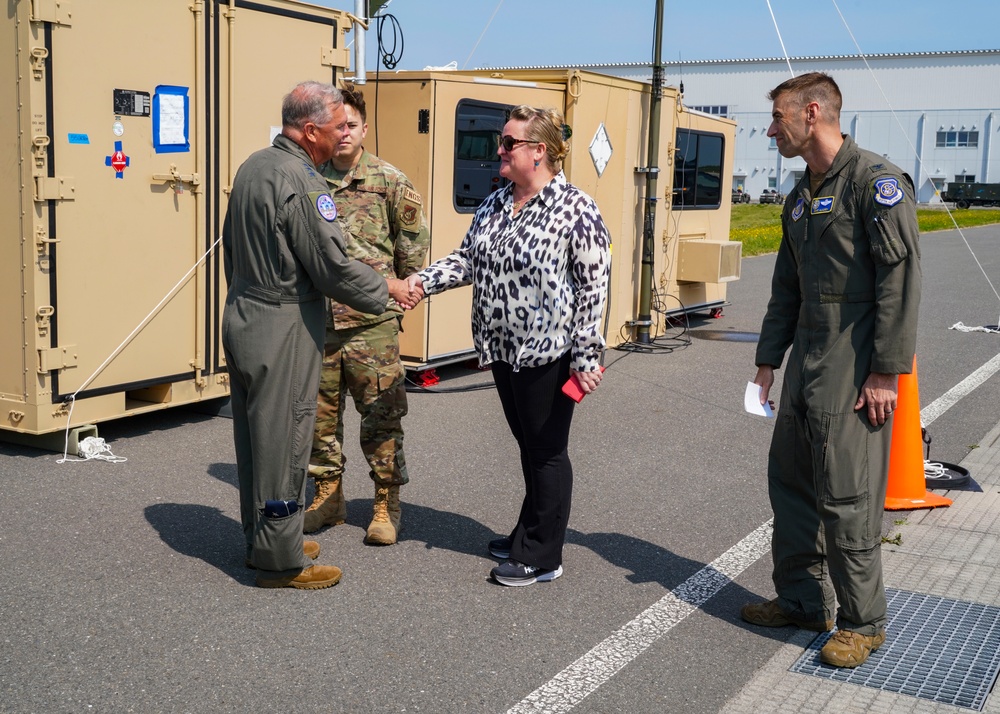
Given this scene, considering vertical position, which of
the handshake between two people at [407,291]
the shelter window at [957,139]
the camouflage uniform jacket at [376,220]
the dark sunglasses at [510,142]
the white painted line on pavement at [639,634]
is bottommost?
the white painted line on pavement at [639,634]

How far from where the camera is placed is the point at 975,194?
61.4 m

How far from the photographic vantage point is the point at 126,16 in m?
6.42

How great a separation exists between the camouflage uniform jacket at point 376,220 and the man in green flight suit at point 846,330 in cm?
186

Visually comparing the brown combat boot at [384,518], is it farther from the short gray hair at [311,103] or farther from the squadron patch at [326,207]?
the short gray hair at [311,103]

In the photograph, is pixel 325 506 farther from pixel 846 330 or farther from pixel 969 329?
pixel 969 329

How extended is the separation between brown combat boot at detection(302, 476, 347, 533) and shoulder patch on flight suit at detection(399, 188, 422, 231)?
1260mm

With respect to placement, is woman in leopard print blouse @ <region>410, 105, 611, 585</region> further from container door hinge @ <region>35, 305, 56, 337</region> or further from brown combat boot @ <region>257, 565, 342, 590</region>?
container door hinge @ <region>35, 305, 56, 337</region>

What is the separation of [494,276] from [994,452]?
4.30 meters

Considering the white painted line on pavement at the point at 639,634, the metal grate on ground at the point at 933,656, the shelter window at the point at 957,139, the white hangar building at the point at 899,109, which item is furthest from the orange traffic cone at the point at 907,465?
the shelter window at the point at 957,139

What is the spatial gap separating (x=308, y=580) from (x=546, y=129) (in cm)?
210

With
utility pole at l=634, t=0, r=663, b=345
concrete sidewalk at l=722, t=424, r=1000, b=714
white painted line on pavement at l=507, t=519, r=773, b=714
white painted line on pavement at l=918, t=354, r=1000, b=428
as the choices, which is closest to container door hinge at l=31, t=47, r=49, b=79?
white painted line on pavement at l=507, t=519, r=773, b=714

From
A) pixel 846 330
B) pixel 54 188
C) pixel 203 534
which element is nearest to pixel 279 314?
pixel 203 534

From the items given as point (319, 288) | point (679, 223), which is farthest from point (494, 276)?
point (679, 223)

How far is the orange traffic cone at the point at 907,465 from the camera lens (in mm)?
5883
